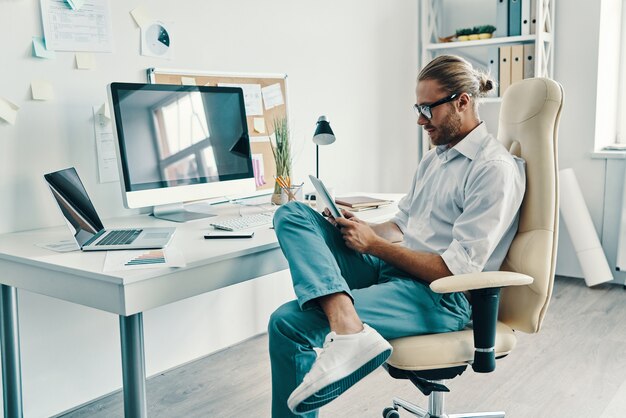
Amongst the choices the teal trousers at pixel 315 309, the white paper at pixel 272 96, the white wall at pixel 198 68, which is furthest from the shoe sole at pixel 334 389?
the white paper at pixel 272 96

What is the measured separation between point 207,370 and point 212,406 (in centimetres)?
33

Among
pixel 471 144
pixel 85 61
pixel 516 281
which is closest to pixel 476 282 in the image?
pixel 516 281

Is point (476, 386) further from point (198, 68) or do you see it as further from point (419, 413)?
point (198, 68)

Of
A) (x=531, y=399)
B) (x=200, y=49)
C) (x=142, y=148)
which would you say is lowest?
(x=531, y=399)

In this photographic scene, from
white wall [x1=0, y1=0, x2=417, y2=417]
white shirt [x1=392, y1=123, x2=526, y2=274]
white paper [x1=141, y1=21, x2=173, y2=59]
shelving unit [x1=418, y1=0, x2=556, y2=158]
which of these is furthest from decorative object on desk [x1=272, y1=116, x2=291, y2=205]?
shelving unit [x1=418, y1=0, x2=556, y2=158]

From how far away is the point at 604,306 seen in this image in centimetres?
334

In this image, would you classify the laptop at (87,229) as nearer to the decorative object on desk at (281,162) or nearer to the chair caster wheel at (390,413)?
the decorative object on desk at (281,162)

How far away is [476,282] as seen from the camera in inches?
57.9

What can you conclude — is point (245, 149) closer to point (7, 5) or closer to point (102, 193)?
point (102, 193)

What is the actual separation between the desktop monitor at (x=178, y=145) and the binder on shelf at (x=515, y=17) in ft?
6.41

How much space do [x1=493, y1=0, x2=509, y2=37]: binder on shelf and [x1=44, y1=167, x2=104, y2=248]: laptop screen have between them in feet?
8.63

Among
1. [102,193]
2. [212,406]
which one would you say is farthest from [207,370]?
[102,193]

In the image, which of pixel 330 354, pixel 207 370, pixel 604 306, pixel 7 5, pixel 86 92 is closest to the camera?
pixel 330 354

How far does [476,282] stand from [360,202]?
1094 millimetres
